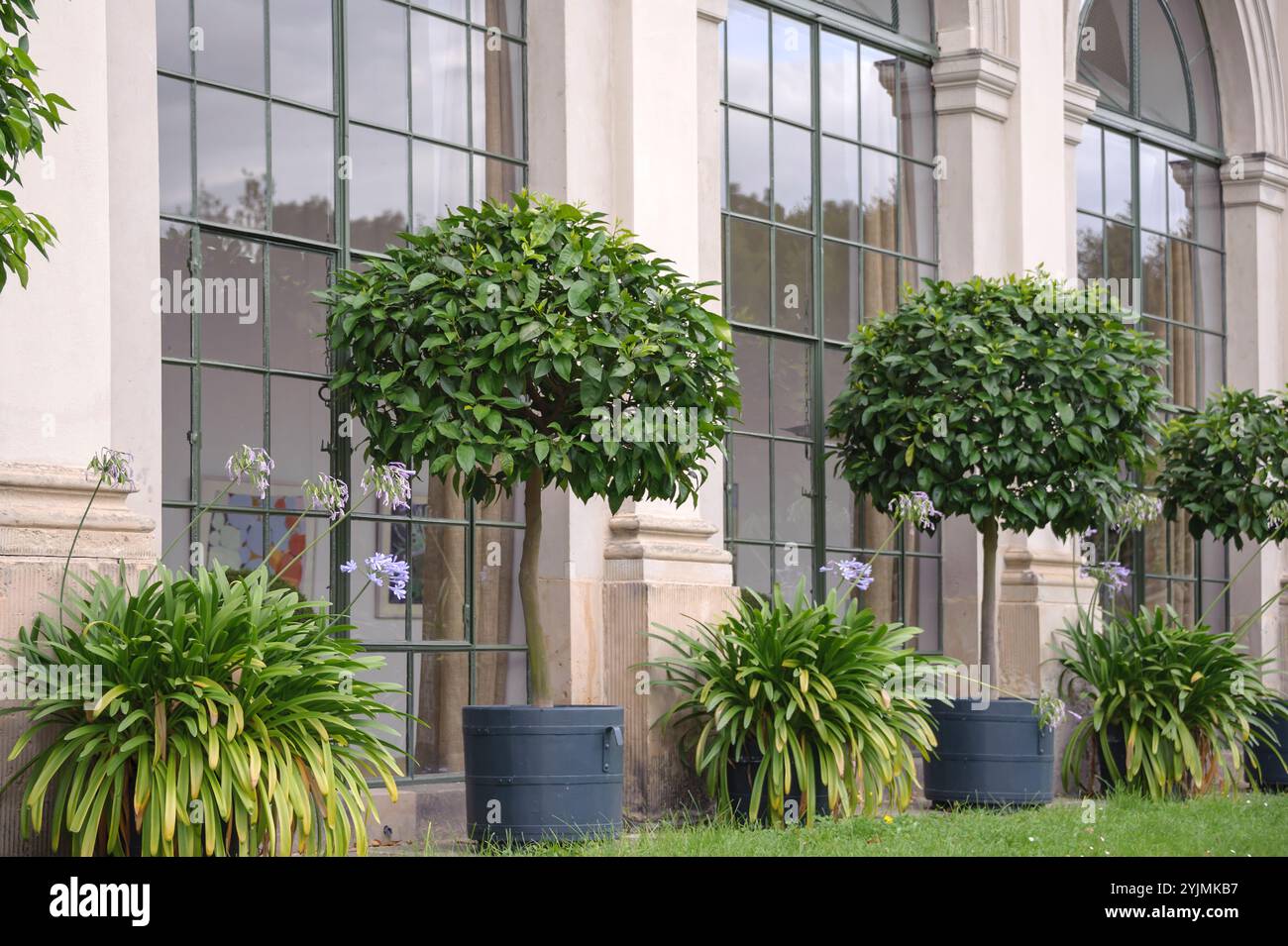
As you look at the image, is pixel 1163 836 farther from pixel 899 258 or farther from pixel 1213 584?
pixel 1213 584

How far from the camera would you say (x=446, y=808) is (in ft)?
26.2

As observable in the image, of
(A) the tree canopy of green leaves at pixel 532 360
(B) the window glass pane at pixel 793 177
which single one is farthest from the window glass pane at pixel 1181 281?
(A) the tree canopy of green leaves at pixel 532 360

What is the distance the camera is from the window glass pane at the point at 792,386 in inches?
401

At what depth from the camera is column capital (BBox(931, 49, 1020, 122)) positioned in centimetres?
1136

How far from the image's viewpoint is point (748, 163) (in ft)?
33.2

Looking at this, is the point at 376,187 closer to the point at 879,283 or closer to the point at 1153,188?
the point at 879,283

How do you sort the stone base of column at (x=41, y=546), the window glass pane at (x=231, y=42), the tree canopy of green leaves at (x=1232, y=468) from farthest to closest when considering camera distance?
the tree canopy of green leaves at (x=1232, y=468) < the window glass pane at (x=231, y=42) < the stone base of column at (x=41, y=546)

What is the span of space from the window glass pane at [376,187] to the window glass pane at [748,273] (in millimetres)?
2364

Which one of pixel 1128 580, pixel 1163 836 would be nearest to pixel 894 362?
pixel 1163 836

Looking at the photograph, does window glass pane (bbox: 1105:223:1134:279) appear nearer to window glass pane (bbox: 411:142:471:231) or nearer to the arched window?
the arched window

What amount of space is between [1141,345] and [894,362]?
147 cm

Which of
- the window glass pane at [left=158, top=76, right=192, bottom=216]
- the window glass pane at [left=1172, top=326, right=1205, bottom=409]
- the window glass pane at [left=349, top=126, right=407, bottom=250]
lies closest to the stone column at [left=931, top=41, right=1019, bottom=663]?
the window glass pane at [left=1172, top=326, right=1205, bottom=409]

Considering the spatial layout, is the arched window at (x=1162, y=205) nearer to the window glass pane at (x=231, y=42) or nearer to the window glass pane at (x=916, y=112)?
the window glass pane at (x=916, y=112)

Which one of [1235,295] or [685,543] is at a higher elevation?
[1235,295]
